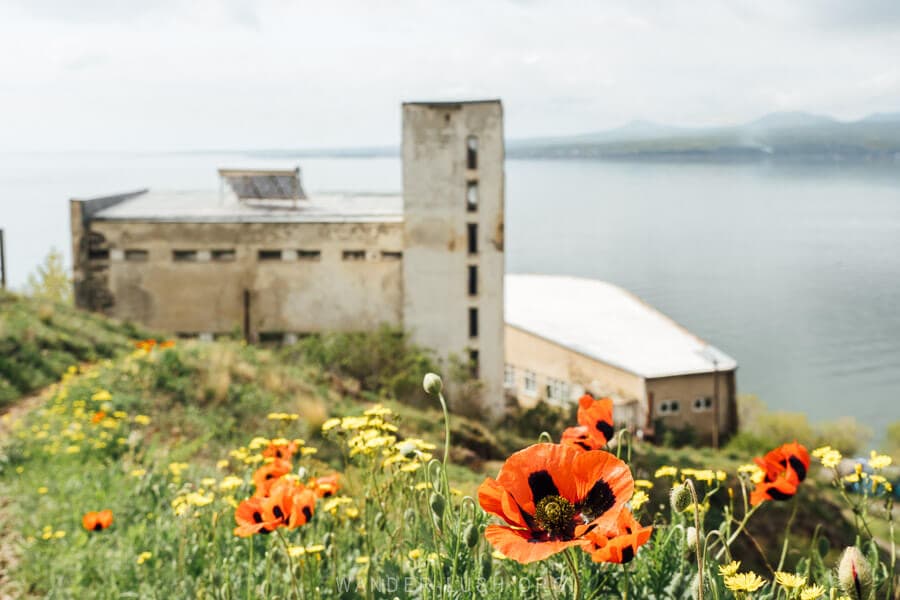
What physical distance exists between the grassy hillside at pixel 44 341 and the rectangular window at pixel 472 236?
1106 cm

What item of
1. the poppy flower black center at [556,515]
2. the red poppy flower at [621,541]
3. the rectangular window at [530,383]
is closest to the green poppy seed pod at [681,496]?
the red poppy flower at [621,541]

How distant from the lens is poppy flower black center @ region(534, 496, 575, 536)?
2053 mm

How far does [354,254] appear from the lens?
26.5 metres

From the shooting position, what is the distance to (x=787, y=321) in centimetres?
9125

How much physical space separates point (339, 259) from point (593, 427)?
2369 cm

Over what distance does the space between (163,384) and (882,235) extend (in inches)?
5908

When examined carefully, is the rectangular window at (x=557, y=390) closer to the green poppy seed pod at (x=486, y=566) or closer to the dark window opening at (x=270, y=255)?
the dark window opening at (x=270, y=255)

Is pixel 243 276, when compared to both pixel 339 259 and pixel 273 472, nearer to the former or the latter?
pixel 339 259

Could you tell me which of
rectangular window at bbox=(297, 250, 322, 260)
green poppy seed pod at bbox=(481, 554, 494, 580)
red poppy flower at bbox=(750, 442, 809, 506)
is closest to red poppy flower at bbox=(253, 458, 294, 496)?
green poppy seed pod at bbox=(481, 554, 494, 580)

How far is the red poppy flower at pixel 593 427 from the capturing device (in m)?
2.91

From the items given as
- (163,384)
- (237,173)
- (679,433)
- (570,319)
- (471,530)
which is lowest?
(679,433)

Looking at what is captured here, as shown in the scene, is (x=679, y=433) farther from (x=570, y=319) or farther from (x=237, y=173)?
(x=237, y=173)

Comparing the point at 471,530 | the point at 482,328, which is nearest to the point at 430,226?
the point at 482,328

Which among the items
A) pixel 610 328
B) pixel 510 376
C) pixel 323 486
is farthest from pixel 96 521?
pixel 610 328
